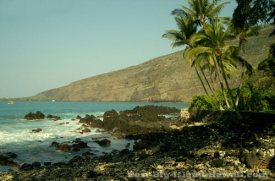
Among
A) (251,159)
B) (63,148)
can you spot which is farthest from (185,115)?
(251,159)

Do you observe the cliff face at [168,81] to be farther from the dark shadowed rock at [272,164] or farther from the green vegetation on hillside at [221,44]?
the dark shadowed rock at [272,164]

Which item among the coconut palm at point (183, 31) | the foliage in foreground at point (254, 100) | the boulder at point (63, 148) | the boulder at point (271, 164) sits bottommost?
the boulder at point (63, 148)

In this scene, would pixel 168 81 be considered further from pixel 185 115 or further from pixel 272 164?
pixel 272 164

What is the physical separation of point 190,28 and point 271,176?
2367 cm

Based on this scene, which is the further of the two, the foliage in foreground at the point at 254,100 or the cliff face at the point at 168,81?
the cliff face at the point at 168,81

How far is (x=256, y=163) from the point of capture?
996 centimetres

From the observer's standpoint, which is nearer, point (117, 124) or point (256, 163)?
point (256, 163)

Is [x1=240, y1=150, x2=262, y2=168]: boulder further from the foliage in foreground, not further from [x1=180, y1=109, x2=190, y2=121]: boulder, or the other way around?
[x1=180, y1=109, x2=190, y2=121]: boulder

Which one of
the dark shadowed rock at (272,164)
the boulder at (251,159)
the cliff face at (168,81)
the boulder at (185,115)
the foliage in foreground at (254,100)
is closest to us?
the dark shadowed rock at (272,164)

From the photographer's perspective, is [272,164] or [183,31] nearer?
[272,164]

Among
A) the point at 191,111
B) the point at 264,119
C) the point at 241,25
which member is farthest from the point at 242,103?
the point at 241,25

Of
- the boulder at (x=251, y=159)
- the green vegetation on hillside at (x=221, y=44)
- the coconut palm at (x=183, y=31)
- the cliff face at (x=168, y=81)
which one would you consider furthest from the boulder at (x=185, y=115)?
the cliff face at (x=168, y=81)

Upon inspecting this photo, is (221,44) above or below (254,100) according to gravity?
above

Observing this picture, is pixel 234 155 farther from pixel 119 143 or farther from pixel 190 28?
pixel 190 28
